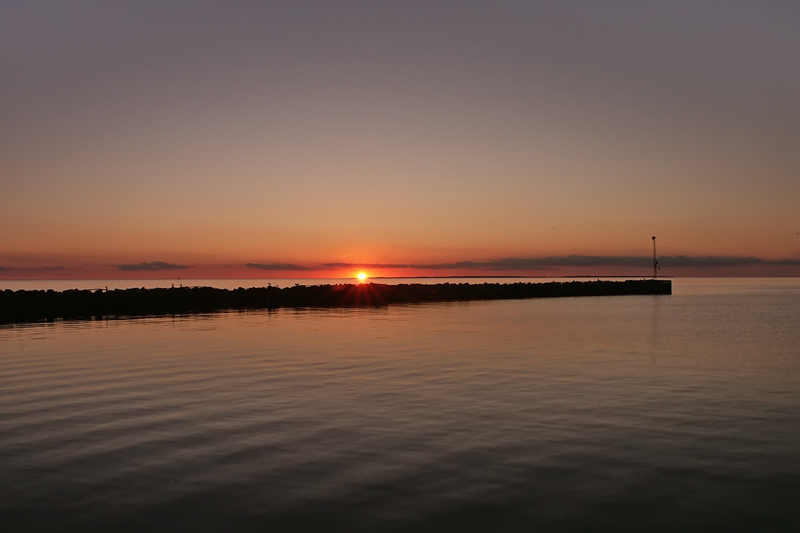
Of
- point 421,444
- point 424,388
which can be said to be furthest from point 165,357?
point 421,444

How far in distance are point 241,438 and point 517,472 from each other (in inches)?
198

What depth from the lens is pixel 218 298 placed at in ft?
204

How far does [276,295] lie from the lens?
2650 inches

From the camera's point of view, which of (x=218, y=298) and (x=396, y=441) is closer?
(x=396, y=441)

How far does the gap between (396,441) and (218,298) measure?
5400cm

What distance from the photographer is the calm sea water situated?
25.7ft

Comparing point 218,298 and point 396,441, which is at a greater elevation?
point 218,298

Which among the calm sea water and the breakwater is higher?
the breakwater

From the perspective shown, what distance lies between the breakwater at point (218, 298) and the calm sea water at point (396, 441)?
28.1 meters

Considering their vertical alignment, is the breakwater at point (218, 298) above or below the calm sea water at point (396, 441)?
above

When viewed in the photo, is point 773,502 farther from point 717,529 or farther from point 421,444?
point 421,444

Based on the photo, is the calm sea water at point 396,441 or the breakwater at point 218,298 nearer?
the calm sea water at point 396,441

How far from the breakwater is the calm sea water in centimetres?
2808

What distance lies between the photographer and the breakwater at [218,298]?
1958 inches
